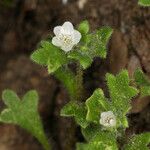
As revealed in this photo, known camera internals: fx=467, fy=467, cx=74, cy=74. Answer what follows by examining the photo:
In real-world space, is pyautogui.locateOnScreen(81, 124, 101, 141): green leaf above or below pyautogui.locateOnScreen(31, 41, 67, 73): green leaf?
below

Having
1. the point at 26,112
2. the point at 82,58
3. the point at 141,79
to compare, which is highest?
the point at 82,58

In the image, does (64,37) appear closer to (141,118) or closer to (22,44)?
(141,118)

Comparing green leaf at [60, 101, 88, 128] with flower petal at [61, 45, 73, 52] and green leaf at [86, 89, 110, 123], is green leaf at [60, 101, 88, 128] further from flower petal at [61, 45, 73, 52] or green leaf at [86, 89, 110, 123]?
flower petal at [61, 45, 73, 52]

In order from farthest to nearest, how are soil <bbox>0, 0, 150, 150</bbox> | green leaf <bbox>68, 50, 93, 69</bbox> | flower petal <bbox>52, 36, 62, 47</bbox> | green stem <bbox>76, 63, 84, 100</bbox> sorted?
soil <bbox>0, 0, 150, 150</bbox> < green stem <bbox>76, 63, 84, 100</bbox> < flower petal <bbox>52, 36, 62, 47</bbox> < green leaf <bbox>68, 50, 93, 69</bbox>

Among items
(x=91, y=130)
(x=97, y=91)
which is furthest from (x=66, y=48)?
(x=91, y=130)

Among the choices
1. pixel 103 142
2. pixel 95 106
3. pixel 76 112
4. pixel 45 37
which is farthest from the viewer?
pixel 45 37

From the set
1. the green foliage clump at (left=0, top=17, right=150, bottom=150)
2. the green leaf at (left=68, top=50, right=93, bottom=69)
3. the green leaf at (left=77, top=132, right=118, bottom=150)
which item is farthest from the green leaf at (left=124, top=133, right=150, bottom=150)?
the green leaf at (left=68, top=50, right=93, bottom=69)

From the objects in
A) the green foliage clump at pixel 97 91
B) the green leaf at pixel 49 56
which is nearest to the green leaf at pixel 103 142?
the green foliage clump at pixel 97 91

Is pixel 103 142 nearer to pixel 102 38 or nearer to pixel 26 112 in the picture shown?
pixel 102 38

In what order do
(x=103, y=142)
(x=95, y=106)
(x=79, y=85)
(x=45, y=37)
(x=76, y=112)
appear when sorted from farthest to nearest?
(x=45, y=37) → (x=79, y=85) → (x=76, y=112) → (x=95, y=106) → (x=103, y=142)
